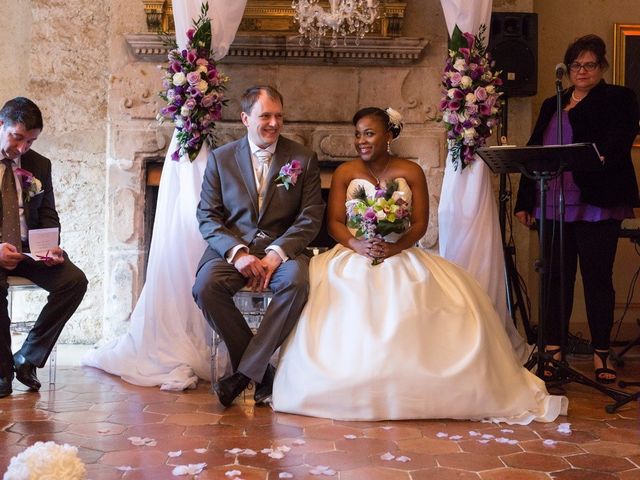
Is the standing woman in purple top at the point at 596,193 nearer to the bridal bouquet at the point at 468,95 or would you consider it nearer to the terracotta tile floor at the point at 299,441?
the bridal bouquet at the point at 468,95

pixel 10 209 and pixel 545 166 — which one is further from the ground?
pixel 545 166

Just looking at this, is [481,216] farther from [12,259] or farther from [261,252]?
[12,259]

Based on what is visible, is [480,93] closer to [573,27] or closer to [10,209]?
[573,27]

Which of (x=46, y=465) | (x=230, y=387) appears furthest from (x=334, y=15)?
(x=46, y=465)

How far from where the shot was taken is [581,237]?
4512 mm

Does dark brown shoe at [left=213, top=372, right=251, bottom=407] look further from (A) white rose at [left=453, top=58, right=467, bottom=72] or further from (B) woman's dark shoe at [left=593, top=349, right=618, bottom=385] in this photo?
(A) white rose at [left=453, top=58, right=467, bottom=72]

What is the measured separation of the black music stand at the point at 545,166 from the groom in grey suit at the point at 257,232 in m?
1.05

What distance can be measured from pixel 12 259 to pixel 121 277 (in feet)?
4.12

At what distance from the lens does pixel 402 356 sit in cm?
358

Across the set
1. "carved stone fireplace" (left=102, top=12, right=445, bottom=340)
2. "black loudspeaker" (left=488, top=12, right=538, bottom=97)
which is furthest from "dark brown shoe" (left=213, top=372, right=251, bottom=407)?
"black loudspeaker" (left=488, top=12, right=538, bottom=97)

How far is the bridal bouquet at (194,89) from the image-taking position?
4547mm

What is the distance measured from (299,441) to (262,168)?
68.0 inches

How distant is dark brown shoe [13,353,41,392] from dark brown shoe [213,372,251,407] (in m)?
1.02

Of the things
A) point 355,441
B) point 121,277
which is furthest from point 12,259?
point 355,441
